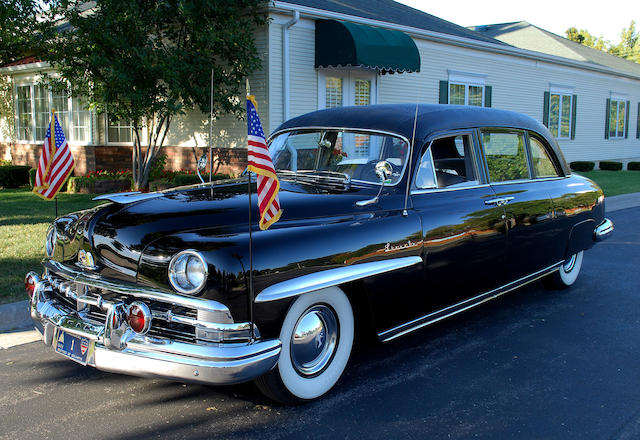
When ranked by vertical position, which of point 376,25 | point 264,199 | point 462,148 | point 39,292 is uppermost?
point 376,25

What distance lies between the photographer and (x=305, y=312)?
11.4ft

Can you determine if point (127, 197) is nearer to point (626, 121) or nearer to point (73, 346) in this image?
point (73, 346)

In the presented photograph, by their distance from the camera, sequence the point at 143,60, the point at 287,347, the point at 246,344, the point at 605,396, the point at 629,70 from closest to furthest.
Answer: the point at 246,344, the point at 287,347, the point at 605,396, the point at 143,60, the point at 629,70

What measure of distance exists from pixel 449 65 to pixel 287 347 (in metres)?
15.2

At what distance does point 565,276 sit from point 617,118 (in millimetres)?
22667

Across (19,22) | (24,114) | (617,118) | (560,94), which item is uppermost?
(19,22)

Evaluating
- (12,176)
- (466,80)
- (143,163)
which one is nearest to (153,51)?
(143,163)

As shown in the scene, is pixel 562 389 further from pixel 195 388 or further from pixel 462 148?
pixel 195 388

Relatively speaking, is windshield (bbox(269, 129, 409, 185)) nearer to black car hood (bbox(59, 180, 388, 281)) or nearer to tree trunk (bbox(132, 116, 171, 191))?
black car hood (bbox(59, 180, 388, 281))

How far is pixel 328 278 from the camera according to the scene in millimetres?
3447

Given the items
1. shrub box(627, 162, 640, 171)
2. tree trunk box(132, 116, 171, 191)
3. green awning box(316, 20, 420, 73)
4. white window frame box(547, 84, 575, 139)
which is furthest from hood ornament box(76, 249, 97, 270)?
shrub box(627, 162, 640, 171)

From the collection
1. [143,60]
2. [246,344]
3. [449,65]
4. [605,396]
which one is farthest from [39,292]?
[449,65]

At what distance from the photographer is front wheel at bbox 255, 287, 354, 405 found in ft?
11.1

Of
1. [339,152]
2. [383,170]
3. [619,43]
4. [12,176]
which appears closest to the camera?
[383,170]
